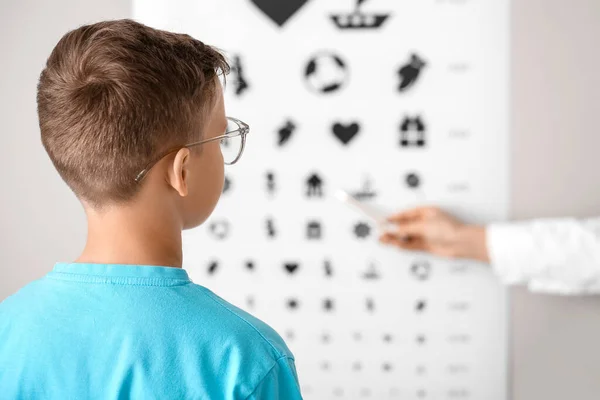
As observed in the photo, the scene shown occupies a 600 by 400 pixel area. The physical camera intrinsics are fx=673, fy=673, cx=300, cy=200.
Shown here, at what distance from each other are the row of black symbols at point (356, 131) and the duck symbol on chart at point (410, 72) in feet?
0.16

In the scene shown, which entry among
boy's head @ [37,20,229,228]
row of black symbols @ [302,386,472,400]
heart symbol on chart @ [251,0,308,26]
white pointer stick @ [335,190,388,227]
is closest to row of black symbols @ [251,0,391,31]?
heart symbol on chart @ [251,0,308,26]

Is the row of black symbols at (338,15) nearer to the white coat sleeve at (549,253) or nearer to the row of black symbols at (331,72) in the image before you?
the row of black symbols at (331,72)

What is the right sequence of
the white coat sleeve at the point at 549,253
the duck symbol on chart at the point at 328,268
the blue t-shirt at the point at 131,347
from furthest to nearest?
the duck symbol on chart at the point at 328,268
the white coat sleeve at the point at 549,253
the blue t-shirt at the point at 131,347

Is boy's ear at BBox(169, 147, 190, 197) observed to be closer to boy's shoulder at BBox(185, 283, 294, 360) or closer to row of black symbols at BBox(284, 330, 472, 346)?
boy's shoulder at BBox(185, 283, 294, 360)

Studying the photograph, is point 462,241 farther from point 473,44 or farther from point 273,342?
point 273,342

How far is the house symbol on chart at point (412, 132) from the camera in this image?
104cm

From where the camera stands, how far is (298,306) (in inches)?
43.1

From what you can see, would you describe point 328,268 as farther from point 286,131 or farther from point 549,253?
point 549,253

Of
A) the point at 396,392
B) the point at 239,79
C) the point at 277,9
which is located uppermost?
the point at 277,9

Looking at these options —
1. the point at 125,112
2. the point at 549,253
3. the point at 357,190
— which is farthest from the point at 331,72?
the point at 125,112

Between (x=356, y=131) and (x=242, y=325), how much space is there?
1.82 feet

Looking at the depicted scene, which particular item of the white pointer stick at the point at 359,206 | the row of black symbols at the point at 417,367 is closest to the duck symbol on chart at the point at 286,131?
the white pointer stick at the point at 359,206

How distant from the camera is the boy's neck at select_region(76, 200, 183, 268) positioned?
58 centimetres

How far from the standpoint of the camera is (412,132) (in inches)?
40.9
